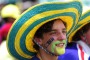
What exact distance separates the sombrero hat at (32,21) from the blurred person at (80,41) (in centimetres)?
37

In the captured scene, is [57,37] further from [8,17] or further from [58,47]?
[8,17]

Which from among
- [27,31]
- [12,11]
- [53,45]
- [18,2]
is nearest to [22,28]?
[27,31]

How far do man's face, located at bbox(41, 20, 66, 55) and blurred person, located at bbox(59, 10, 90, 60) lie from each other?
→ 0.43 metres

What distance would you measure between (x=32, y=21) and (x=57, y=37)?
0.31 m

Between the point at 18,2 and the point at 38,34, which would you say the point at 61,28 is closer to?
the point at 38,34

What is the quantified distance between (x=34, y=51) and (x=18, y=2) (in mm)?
8497

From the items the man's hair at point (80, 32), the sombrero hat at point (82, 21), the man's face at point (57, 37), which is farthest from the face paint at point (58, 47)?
the man's hair at point (80, 32)

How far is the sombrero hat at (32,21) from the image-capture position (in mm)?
4758

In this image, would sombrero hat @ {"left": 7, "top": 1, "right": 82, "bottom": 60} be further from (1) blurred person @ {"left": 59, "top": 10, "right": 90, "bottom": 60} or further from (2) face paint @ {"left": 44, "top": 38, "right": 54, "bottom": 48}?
(1) blurred person @ {"left": 59, "top": 10, "right": 90, "bottom": 60}

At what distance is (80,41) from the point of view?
584 centimetres

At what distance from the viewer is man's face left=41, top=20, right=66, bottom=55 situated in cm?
487

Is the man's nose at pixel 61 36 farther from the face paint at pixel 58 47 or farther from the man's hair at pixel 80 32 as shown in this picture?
the man's hair at pixel 80 32

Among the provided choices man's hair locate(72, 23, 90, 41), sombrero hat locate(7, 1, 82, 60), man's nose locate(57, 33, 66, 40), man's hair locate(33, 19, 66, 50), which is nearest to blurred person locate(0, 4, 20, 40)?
man's hair locate(72, 23, 90, 41)

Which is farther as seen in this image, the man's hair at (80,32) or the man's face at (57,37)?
the man's hair at (80,32)
